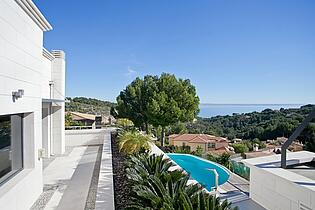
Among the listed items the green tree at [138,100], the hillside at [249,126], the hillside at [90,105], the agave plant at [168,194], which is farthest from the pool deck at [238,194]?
the hillside at [90,105]

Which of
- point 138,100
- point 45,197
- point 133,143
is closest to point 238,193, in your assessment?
point 133,143

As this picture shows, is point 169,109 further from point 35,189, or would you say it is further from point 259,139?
point 259,139

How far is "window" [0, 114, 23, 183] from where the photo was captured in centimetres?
721

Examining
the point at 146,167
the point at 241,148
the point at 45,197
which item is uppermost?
the point at 146,167

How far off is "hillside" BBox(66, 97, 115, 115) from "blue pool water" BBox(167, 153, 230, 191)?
29663 millimetres

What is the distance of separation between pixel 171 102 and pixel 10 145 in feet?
48.1

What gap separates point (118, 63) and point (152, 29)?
14748 millimetres

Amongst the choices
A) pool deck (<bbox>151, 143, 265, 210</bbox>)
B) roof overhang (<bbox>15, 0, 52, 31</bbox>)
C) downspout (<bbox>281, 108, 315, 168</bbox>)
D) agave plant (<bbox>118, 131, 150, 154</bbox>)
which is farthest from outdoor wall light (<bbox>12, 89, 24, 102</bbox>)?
downspout (<bbox>281, 108, 315, 168</bbox>)

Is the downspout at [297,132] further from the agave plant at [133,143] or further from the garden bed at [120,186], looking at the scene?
the agave plant at [133,143]

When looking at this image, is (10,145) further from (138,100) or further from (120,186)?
(138,100)

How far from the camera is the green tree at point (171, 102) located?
21391 mm

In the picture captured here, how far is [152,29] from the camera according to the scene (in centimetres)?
2947

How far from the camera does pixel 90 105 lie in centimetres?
5297

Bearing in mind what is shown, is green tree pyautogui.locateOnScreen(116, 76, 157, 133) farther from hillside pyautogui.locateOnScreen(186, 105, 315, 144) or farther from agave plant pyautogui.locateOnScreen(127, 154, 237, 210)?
agave plant pyautogui.locateOnScreen(127, 154, 237, 210)
